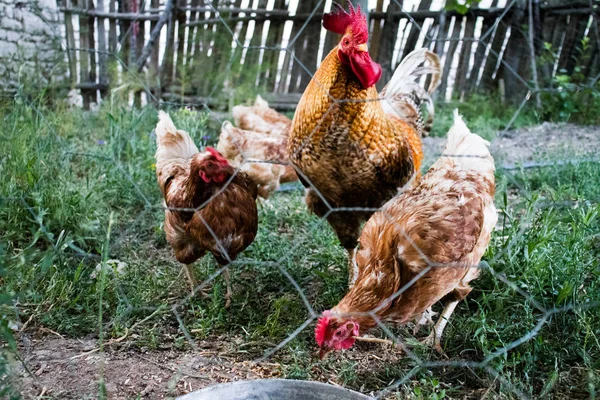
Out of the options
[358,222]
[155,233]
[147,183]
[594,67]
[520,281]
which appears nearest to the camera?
[520,281]

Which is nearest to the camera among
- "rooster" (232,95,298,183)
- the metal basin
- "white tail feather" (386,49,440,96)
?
the metal basin

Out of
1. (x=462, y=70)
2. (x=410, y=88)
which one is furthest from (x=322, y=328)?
(x=462, y=70)

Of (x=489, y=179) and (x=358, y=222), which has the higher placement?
(x=489, y=179)

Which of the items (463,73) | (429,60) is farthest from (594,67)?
(429,60)

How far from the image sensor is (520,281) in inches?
73.2

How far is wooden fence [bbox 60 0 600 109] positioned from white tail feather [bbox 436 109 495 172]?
12.1 ft

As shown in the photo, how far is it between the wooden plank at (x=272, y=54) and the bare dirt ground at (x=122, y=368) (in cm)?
446

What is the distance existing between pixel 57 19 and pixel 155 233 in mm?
3150

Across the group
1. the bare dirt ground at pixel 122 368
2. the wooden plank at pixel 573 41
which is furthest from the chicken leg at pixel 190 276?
the wooden plank at pixel 573 41

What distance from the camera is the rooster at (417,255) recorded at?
159cm

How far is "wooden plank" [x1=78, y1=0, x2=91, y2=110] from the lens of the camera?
516 centimetres

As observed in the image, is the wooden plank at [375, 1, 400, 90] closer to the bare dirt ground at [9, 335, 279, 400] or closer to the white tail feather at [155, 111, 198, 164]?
the white tail feather at [155, 111, 198, 164]

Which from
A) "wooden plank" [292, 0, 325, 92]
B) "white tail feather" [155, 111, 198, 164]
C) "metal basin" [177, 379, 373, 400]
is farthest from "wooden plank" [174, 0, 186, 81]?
"metal basin" [177, 379, 373, 400]

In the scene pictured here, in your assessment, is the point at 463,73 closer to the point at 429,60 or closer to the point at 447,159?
the point at 429,60
